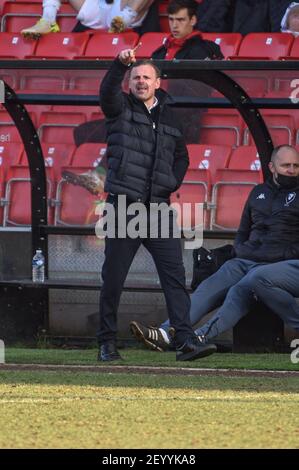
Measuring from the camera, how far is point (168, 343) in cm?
904

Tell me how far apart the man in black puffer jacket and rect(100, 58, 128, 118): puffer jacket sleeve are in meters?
0.05

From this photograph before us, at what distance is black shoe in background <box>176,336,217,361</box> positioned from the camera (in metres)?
8.30

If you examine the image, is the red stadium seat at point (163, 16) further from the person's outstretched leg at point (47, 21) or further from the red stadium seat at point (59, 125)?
the red stadium seat at point (59, 125)

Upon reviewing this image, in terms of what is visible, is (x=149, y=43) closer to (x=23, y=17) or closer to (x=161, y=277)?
(x=23, y=17)

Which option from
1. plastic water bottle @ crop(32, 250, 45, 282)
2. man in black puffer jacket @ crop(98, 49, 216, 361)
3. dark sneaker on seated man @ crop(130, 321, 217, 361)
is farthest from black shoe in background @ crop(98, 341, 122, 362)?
plastic water bottle @ crop(32, 250, 45, 282)

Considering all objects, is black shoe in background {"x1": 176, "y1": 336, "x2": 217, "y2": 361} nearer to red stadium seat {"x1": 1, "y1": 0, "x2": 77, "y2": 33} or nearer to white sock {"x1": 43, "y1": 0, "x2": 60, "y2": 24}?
white sock {"x1": 43, "y1": 0, "x2": 60, "y2": 24}

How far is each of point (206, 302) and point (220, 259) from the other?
1.55 ft

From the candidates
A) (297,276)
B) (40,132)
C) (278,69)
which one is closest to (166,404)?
(297,276)

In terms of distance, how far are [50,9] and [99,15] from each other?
0.51 m

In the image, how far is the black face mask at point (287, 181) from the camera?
30.1 feet

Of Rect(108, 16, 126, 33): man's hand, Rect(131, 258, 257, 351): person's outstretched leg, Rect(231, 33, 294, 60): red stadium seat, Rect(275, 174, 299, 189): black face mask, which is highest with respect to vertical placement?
Rect(108, 16, 126, 33): man's hand

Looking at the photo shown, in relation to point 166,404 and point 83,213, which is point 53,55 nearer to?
point 83,213

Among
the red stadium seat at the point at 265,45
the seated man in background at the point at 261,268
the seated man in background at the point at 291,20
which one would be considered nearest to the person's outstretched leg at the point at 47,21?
the red stadium seat at the point at 265,45

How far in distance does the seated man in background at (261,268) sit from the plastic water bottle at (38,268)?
135cm
